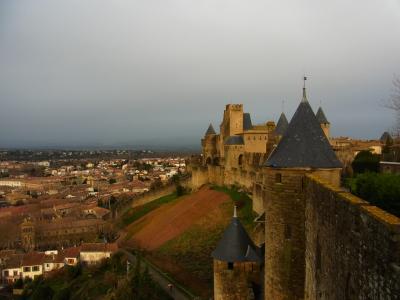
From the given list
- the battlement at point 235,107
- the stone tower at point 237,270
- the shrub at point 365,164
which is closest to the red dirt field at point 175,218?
the battlement at point 235,107

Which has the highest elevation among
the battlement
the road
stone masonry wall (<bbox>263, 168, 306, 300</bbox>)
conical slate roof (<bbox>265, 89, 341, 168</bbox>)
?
the battlement

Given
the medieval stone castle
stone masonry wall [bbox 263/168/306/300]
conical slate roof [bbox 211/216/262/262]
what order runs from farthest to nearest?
conical slate roof [bbox 211/216/262/262] → stone masonry wall [bbox 263/168/306/300] → the medieval stone castle

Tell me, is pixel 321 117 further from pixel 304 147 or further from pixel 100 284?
pixel 304 147

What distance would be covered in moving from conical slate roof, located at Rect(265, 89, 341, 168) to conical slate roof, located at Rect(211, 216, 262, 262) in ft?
16.3

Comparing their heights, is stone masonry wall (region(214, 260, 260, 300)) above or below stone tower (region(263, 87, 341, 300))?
below

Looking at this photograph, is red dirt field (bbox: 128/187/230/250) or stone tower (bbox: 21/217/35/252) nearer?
red dirt field (bbox: 128/187/230/250)

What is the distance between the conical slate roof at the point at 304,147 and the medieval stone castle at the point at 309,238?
0.02m

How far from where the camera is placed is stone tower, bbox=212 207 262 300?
14.5m

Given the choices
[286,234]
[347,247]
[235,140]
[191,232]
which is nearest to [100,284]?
[191,232]

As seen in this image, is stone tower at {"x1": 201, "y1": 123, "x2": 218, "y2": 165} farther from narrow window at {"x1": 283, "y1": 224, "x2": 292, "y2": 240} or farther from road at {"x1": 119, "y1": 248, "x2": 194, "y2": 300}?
narrow window at {"x1": 283, "y1": 224, "x2": 292, "y2": 240}

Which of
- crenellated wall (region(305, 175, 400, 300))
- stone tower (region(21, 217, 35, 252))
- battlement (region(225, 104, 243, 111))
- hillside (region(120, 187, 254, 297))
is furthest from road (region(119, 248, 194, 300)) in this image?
stone tower (region(21, 217, 35, 252))

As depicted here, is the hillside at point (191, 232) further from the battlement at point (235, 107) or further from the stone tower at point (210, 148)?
the battlement at point (235, 107)

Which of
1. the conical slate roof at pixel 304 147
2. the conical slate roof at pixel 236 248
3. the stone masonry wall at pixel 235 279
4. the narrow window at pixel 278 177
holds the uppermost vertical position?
the conical slate roof at pixel 304 147

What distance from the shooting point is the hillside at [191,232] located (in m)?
28.5
